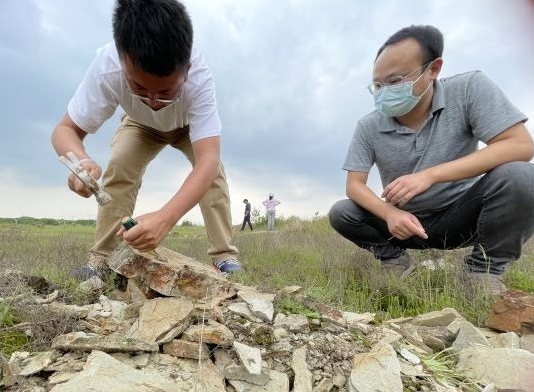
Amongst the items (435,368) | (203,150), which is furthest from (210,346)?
(203,150)

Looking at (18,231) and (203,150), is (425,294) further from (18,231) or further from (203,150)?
(18,231)

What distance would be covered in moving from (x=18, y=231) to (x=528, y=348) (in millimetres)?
6229

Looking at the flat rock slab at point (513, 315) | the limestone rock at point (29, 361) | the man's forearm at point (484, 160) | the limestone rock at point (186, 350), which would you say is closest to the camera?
the limestone rock at point (29, 361)

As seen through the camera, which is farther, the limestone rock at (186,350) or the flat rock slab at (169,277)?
the flat rock slab at (169,277)

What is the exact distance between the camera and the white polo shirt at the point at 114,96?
2.78 metres

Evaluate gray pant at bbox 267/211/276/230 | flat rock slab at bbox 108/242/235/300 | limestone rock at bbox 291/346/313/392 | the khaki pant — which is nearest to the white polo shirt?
the khaki pant

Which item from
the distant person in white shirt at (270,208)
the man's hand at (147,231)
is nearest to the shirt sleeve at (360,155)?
the man's hand at (147,231)

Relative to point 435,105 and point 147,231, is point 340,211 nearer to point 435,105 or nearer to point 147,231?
point 435,105

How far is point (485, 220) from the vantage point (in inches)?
126

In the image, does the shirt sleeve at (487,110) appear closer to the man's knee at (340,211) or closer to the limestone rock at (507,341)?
the man's knee at (340,211)

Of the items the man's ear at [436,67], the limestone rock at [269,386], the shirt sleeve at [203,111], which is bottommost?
the limestone rock at [269,386]

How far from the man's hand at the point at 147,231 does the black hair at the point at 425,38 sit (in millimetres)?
2288

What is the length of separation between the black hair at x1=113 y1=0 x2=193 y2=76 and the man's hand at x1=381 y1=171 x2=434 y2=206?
1.53 metres

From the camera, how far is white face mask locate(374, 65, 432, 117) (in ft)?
11.0
